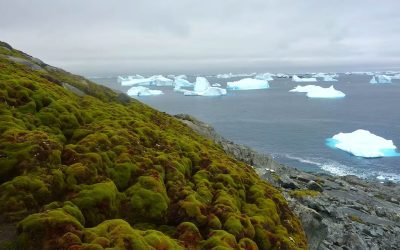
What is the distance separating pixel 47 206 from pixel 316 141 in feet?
314

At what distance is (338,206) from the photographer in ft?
150

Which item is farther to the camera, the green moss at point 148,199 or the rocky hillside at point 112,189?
the green moss at point 148,199

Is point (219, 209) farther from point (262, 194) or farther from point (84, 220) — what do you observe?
point (84, 220)

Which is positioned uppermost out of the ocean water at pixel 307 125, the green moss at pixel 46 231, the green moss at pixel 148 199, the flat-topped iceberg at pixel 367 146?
the green moss at pixel 46 231

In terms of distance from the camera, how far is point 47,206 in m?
13.7

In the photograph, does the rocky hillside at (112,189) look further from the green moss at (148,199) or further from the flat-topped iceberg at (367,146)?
the flat-topped iceberg at (367,146)

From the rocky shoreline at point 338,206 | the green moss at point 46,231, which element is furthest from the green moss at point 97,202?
the rocky shoreline at point 338,206

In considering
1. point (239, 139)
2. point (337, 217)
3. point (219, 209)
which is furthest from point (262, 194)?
point (239, 139)

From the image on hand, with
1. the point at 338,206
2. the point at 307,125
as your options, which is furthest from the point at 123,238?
the point at 307,125

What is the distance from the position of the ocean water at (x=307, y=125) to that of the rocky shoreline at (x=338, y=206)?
1434cm

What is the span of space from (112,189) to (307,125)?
11570 centimetres

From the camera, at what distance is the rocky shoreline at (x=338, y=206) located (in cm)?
2614

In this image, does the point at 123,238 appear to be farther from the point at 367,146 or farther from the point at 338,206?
the point at 367,146

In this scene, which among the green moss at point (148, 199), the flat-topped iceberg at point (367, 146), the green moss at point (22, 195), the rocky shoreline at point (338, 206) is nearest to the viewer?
the green moss at point (22, 195)
